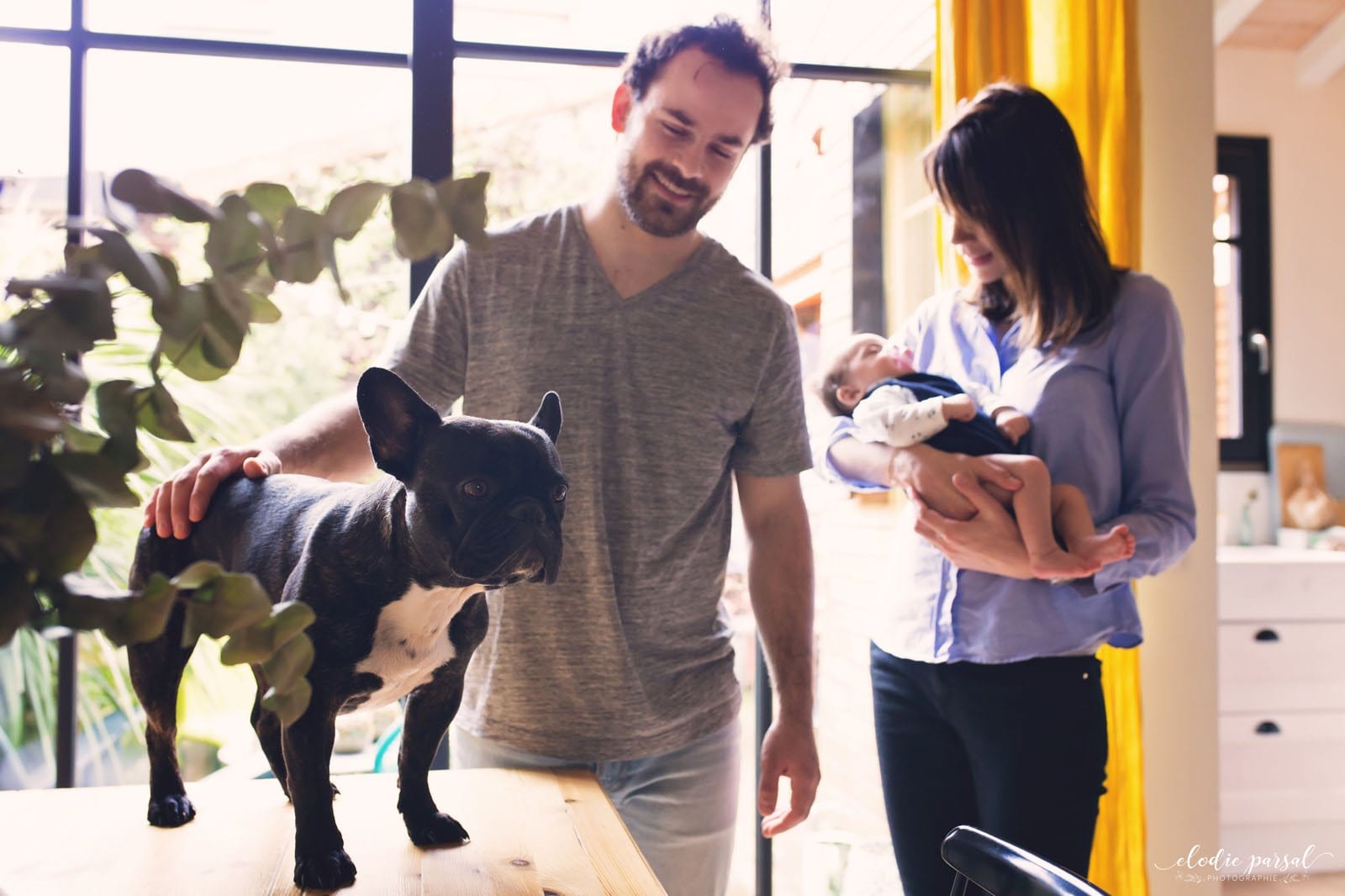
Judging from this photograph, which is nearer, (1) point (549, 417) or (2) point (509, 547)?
(2) point (509, 547)

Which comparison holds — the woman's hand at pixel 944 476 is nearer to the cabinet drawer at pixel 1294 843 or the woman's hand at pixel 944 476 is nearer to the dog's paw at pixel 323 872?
the dog's paw at pixel 323 872

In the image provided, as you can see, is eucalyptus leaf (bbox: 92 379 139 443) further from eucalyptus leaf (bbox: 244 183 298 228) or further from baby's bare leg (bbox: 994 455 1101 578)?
baby's bare leg (bbox: 994 455 1101 578)

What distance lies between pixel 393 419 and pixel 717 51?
2.69ft

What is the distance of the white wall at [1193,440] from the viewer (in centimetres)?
212

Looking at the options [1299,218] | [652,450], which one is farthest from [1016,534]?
[1299,218]

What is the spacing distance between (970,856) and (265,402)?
1.67 metres

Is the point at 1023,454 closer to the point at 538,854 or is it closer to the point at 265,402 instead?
the point at 538,854

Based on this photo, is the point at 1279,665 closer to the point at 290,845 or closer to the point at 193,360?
the point at 290,845

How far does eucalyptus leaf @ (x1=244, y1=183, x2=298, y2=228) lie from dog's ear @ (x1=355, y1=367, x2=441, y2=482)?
255 mm

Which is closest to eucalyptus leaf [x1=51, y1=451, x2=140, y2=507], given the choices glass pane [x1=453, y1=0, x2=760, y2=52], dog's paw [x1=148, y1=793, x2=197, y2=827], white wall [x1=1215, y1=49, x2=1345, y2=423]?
dog's paw [x1=148, y1=793, x2=197, y2=827]

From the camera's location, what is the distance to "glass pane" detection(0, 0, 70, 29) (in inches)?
75.8

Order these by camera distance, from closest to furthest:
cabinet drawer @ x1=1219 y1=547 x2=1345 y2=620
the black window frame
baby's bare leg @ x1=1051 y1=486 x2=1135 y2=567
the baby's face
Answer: baby's bare leg @ x1=1051 y1=486 x2=1135 y2=567, the baby's face, cabinet drawer @ x1=1219 y1=547 x2=1345 y2=620, the black window frame

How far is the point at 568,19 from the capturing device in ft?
7.23

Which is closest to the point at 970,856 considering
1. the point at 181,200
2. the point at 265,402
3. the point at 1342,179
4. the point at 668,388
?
the point at 668,388
